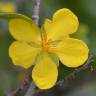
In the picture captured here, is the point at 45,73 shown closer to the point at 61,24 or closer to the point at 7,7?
the point at 61,24

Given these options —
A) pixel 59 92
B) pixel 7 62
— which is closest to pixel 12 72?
pixel 7 62

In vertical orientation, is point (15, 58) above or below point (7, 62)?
above

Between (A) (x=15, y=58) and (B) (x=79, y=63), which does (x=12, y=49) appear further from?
(B) (x=79, y=63)

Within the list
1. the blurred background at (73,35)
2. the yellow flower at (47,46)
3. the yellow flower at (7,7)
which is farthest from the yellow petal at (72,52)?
the yellow flower at (7,7)

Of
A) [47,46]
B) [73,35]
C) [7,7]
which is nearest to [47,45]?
[47,46]

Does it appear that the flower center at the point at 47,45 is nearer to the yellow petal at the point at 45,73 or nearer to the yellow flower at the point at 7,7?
the yellow petal at the point at 45,73

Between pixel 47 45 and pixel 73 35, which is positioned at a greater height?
pixel 47 45
